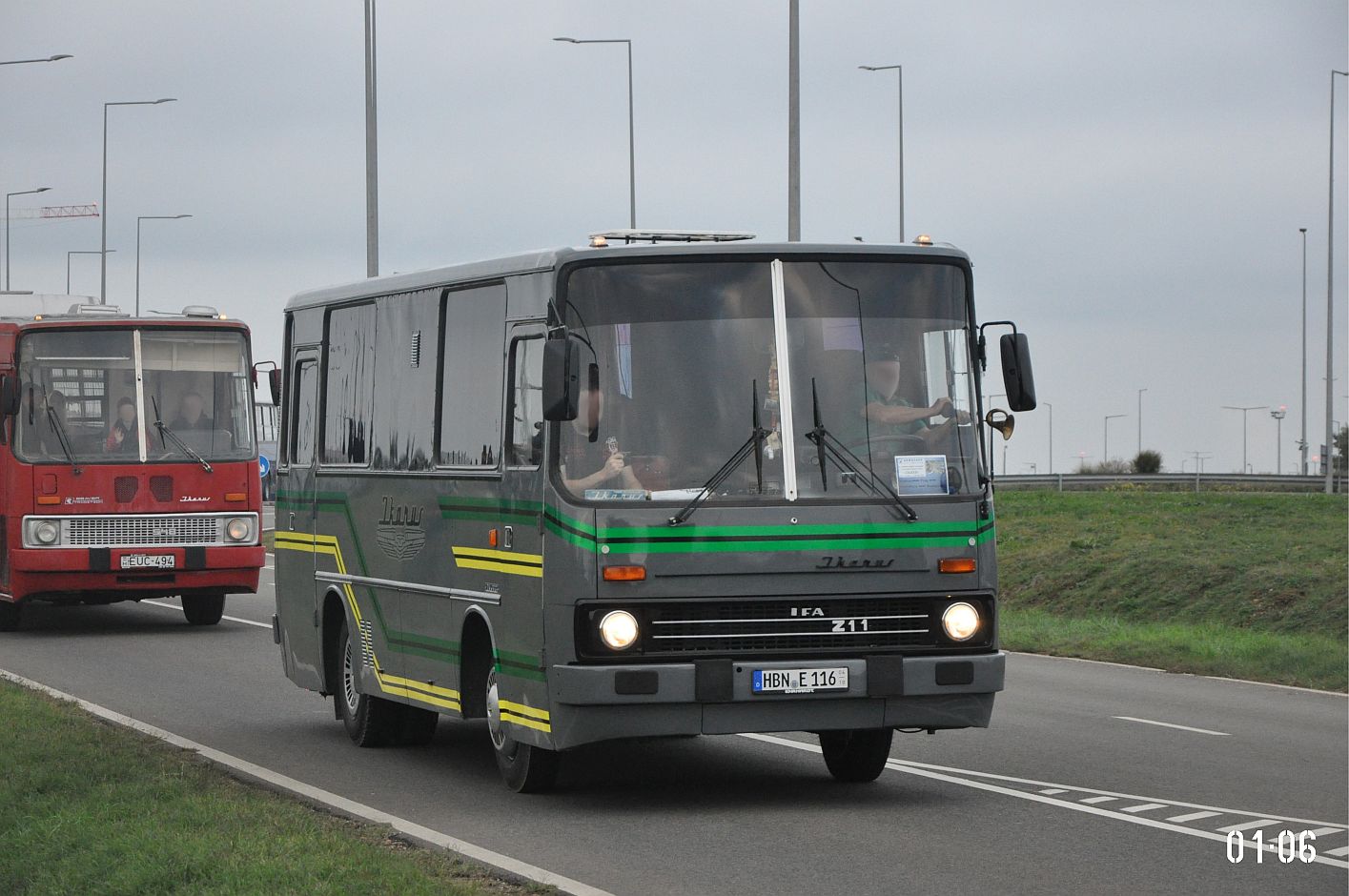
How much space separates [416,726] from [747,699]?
422cm

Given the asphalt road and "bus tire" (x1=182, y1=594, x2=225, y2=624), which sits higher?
the asphalt road

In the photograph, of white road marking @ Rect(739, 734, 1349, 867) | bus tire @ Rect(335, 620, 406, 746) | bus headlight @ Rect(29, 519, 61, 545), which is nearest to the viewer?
white road marking @ Rect(739, 734, 1349, 867)

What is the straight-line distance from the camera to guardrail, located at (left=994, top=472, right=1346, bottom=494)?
185 feet

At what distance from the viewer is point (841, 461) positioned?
11656 millimetres

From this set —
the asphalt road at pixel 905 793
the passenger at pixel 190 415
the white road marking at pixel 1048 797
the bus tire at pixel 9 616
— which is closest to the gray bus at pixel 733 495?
the asphalt road at pixel 905 793

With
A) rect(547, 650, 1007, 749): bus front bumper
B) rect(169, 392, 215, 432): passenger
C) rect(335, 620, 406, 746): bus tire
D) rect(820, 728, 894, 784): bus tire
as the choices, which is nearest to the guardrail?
rect(169, 392, 215, 432): passenger

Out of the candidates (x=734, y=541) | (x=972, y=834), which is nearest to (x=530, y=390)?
(x=734, y=541)

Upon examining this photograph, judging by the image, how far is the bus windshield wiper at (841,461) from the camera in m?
11.6

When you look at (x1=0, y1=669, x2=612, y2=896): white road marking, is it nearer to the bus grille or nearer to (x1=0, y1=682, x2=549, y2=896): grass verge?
(x1=0, y1=682, x2=549, y2=896): grass verge

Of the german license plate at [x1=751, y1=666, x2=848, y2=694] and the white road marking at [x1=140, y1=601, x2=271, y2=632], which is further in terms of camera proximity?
the white road marking at [x1=140, y1=601, x2=271, y2=632]

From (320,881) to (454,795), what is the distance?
11.1 ft

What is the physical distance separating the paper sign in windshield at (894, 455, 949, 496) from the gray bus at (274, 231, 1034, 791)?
0.01 metres

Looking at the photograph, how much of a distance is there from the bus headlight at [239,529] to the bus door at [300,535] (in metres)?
8.14
